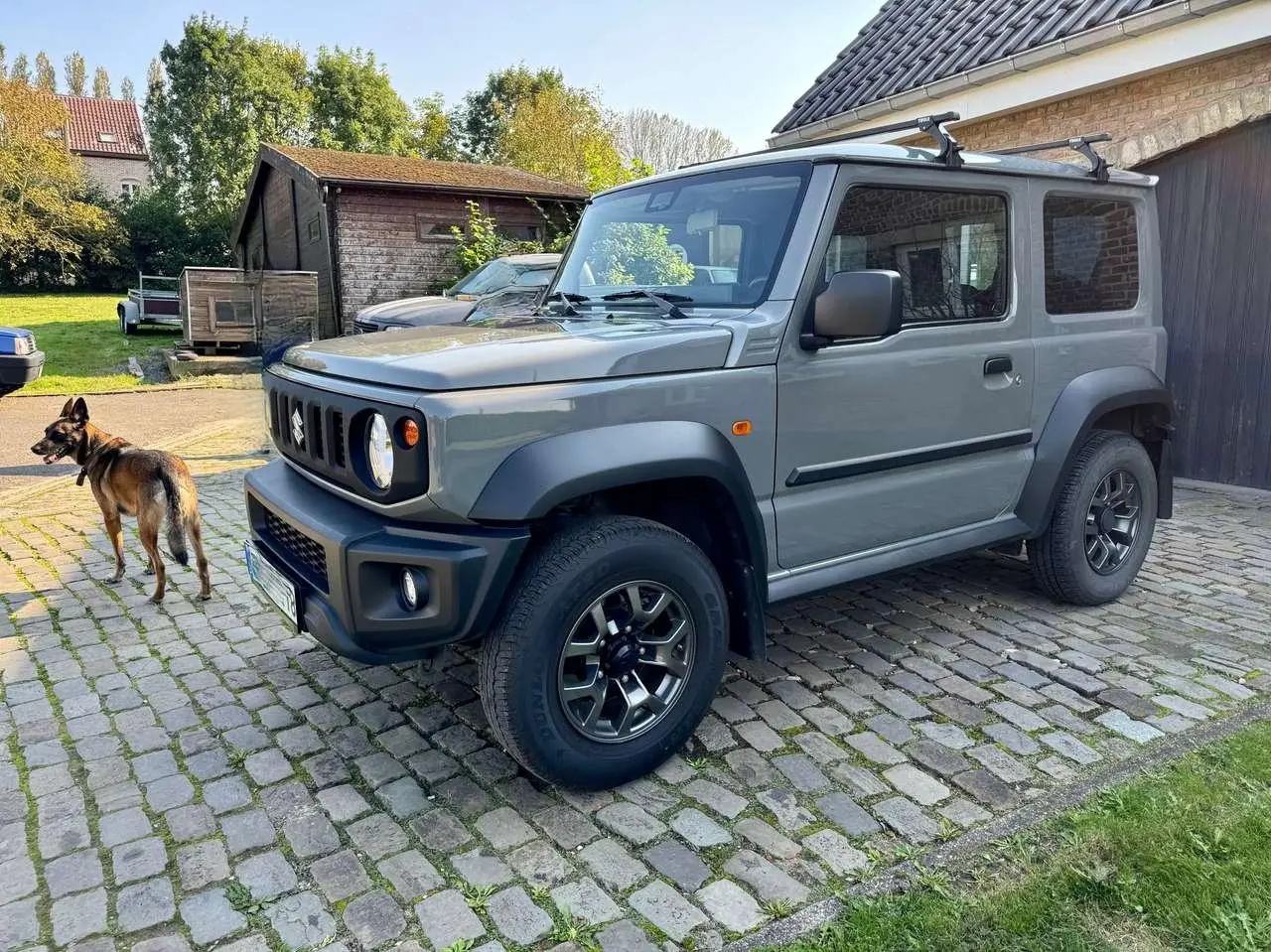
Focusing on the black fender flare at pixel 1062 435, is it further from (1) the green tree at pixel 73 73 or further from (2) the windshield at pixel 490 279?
(1) the green tree at pixel 73 73

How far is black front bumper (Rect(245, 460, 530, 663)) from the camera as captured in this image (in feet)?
8.02

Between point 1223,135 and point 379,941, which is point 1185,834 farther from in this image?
point 1223,135

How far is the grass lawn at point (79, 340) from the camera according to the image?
13934mm

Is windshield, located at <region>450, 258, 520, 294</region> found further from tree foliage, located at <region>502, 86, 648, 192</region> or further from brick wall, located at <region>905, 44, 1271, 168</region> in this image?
tree foliage, located at <region>502, 86, 648, 192</region>

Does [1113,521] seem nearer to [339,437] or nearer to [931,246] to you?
[931,246]

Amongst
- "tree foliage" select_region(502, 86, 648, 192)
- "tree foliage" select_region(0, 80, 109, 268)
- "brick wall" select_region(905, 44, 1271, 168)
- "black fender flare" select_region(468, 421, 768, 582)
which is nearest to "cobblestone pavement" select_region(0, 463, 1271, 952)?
"black fender flare" select_region(468, 421, 768, 582)

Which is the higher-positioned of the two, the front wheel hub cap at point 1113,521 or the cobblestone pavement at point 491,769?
the front wheel hub cap at point 1113,521

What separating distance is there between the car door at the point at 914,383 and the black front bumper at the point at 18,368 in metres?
11.1

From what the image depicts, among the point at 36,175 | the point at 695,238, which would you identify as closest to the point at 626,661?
the point at 695,238

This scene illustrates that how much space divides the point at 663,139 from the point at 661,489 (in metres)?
38.8

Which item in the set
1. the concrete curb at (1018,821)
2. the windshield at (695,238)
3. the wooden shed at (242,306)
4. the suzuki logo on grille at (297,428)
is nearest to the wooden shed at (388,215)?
the wooden shed at (242,306)

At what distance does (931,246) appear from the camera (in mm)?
3514

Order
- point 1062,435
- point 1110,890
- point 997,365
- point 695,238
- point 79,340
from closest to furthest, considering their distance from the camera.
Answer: point 1110,890 < point 695,238 < point 997,365 < point 1062,435 < point 79,340

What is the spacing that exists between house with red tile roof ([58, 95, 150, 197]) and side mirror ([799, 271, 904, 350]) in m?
58.6
